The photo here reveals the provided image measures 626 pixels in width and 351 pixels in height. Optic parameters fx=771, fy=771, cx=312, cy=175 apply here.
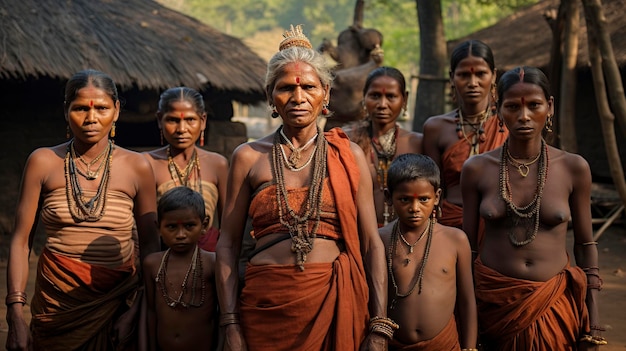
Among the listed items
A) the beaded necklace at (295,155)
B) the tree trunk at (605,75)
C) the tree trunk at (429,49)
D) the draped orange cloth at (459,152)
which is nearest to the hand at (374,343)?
the beaded necklace at (295,155)

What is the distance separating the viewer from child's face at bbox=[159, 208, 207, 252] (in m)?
3.80

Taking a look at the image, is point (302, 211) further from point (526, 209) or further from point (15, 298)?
point (15, 298)

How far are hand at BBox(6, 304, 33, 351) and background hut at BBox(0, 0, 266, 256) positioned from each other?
18.1ft

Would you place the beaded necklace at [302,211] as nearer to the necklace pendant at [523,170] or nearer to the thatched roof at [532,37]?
the necklace pendant at [523,170]

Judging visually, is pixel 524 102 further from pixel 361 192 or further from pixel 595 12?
pixel 595 12

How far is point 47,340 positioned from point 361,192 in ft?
5.59

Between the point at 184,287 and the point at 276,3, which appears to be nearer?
the point at 184,287

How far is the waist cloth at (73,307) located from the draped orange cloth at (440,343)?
128cm

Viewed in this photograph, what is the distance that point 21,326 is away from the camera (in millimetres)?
3449

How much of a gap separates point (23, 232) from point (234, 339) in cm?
122

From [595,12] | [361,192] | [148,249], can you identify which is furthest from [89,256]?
[595,12]

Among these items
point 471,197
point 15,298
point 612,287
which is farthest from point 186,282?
point 612,287

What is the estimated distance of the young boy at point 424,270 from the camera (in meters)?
3.43

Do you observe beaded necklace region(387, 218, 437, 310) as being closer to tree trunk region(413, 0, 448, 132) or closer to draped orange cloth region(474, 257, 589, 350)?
draped orange cloth region(474, 257, 589, 350)
